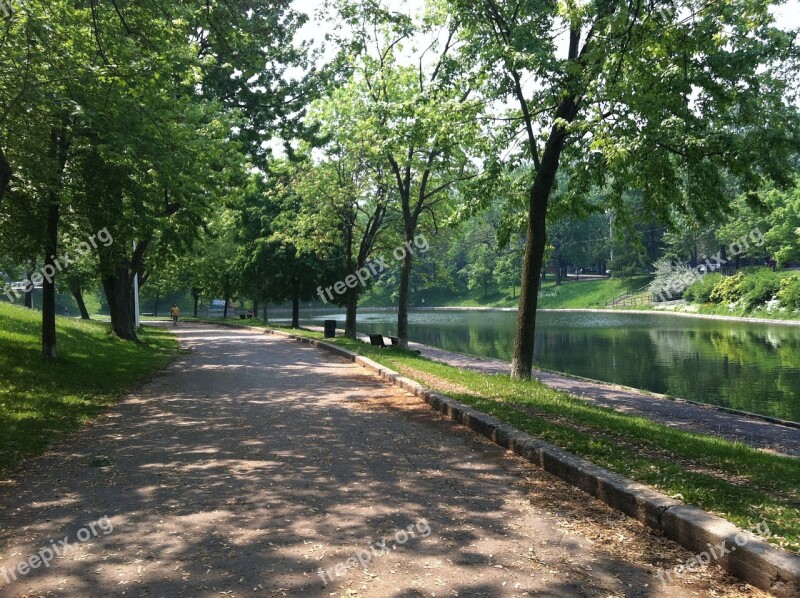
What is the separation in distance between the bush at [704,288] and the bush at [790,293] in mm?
9727

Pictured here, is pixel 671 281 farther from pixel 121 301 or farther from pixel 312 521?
pixel 312 521

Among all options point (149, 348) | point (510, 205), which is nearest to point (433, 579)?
point (510, 205)

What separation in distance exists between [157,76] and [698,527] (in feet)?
28.9

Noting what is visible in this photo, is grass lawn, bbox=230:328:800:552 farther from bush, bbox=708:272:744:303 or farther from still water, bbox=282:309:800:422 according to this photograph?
bush, bbox=708:272:744:303

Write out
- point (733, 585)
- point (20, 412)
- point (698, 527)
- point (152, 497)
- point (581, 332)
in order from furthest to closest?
1. point (581, 332)
2. point (20, 412)
3. point (152, 497)
4. point (698, 527)
5. point (733, 585)

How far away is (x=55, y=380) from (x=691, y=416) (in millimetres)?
11836

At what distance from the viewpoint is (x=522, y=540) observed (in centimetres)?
408

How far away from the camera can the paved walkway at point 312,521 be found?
11.5ft

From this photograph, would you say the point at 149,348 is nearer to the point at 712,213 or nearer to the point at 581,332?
the point at 712,213

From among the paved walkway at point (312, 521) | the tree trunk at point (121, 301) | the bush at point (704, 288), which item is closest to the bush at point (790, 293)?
the bush at point (704, 288)

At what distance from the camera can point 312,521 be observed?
438 cm

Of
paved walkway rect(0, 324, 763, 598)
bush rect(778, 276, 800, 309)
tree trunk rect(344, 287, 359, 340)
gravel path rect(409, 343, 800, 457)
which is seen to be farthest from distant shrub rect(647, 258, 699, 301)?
paved walkway rect(0, 324, 763, 598)

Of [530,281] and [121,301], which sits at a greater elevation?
[530,281]

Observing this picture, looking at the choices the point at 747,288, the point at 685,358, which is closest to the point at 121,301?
the point at 685,358
